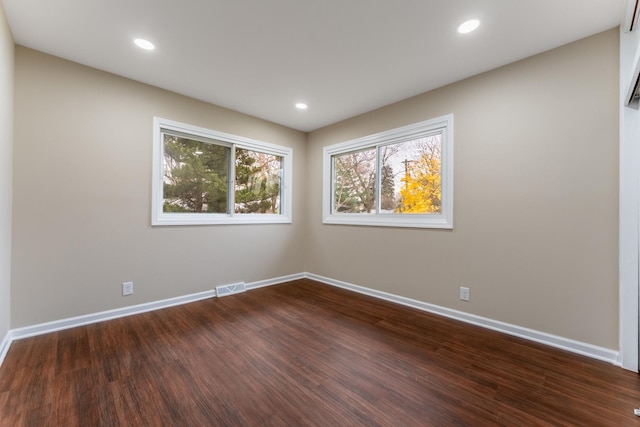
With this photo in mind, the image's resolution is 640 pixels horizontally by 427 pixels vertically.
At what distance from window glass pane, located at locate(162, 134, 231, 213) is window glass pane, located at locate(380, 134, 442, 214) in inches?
89.6

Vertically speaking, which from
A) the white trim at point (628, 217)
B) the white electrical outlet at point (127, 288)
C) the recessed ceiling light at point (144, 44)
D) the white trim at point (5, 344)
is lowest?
the white trim at point (5, 344)

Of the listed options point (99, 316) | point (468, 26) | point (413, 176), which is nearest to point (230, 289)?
point (99, 316)

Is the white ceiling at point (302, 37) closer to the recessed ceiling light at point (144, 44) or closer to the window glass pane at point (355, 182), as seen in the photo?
the recessed ceiling light at point (144, 44)

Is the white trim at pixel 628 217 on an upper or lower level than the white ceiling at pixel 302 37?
lower

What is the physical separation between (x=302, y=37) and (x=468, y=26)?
1.30 meters

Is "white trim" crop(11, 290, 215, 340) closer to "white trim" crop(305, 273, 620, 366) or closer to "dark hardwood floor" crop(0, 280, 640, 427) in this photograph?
"dark hardwood floor" crop(0, 280, 640, 427)

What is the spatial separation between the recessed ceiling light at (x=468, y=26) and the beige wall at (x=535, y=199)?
76cm

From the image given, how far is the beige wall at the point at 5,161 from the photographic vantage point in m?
1.98

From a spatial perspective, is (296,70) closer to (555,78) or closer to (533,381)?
(555,78)

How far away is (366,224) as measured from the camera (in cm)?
376

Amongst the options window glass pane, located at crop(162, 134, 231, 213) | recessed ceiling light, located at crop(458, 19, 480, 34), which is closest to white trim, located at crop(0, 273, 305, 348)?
window glass pane, located at crop(162, 134, 231, 213)

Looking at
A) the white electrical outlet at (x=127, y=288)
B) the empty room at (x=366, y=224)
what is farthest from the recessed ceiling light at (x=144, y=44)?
the white electrical outlet at (x=127, y=288)

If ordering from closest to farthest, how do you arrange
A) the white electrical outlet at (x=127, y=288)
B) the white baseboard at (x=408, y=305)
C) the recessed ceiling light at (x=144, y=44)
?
the white baseboard at (x=408, y=305), the recessed ceiling light at (x=144, y=44), the white electrical outlet at (x=127, y=288)

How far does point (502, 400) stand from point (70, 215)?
3823 millimetres
